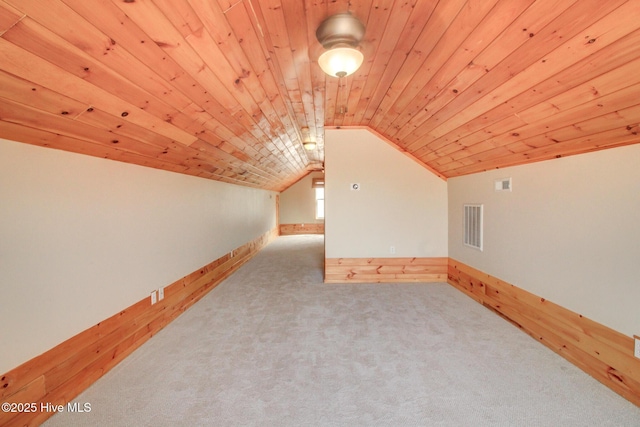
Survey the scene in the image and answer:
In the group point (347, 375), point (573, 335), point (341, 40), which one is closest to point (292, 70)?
point (341, 40)

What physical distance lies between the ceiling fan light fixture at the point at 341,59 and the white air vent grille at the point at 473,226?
2565 millimetres

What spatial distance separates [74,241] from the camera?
1.81 meters

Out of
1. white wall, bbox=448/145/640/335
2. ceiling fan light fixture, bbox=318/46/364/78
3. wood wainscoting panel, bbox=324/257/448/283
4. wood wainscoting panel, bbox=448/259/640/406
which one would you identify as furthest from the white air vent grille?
ceiling fan light fixture, bbox=318/46/364/78

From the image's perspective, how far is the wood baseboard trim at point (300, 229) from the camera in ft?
33.3

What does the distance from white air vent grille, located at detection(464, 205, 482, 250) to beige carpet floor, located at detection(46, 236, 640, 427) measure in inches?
30.7

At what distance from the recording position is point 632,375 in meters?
1.69

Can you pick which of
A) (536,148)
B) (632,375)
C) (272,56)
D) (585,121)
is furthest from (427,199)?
(272,56)

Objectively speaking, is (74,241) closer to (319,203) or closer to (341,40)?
(341,40)

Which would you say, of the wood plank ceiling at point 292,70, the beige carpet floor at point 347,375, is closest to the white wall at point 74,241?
the wood plank ceiling at point 292,70

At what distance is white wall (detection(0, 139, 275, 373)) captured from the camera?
1442mm

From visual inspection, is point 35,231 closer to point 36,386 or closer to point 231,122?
point 36,386

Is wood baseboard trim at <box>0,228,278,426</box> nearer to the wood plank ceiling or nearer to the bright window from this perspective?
the wood plank ceiling

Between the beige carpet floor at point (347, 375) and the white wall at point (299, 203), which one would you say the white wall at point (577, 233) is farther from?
the white wall at point (299, 203)

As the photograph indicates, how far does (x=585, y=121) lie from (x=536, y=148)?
565 mm
